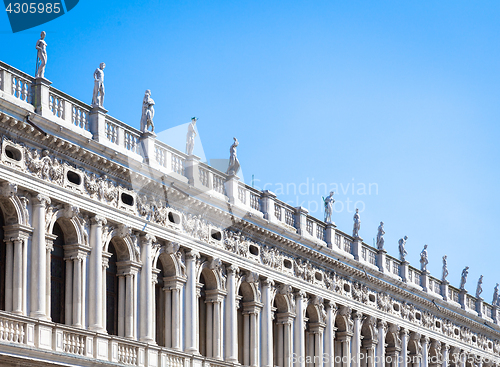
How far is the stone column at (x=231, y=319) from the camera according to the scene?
3612 cm

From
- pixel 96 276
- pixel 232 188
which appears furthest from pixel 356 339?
pixel 96 276

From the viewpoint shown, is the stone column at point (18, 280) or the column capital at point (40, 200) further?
the column capital at point (40, 200)

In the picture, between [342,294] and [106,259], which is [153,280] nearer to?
[106,259]

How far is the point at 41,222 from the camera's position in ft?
92.6

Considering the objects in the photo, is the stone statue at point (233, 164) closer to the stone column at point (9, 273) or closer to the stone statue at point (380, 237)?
the stone column at point (9, 273)

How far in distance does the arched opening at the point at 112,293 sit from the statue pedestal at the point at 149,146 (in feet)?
10.1

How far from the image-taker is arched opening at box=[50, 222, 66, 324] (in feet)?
96.4

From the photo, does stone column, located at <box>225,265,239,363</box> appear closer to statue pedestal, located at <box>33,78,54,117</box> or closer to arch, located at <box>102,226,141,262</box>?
arch, located at <box>102,226,141,262</box>

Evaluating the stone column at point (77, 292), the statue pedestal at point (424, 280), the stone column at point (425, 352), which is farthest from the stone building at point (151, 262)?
the statue pedestal at point (424, 280)

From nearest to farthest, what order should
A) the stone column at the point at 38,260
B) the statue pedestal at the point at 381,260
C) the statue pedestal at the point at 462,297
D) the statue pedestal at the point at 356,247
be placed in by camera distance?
1. the stone column at the point at 38,260
2. the statue pedestal at the point at 356,247
3. the statue pedestal at the point at 381,260
4. the statue pedestal at the point at 462,297

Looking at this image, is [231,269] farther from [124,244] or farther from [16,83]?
[16,83]

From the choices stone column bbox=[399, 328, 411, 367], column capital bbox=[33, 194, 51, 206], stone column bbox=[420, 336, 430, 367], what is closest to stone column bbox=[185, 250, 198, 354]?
column capital bbox=[33, 194, 51, 206]

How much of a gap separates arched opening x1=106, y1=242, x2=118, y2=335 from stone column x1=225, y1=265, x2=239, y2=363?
18.4ft

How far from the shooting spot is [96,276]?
30141mm
